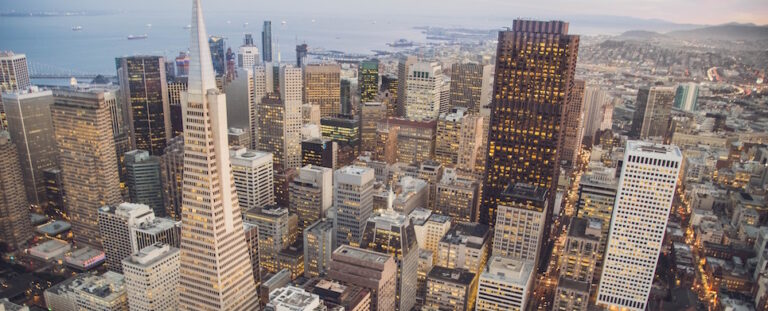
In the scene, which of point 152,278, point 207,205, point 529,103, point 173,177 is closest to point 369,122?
point 173,177

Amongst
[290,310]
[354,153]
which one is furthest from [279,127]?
[290,310]

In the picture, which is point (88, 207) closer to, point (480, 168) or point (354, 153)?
point (354, 153)

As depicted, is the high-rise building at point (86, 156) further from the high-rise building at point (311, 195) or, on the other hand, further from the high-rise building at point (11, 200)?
the high-rise building at point (311, 195)

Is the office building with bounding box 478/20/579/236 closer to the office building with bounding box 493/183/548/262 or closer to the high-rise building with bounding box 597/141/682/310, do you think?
the office building with bounding box 493/183/548/262

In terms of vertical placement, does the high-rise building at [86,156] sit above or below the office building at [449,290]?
above

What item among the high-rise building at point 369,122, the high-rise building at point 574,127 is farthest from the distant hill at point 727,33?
the high-rise building at point 369,122
